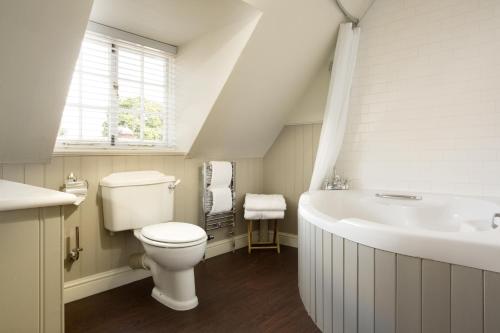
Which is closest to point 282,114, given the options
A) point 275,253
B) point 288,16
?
point 288,16

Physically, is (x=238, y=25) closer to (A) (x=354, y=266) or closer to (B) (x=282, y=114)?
(B) (x=282, y=114)

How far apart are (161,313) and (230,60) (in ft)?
5.72

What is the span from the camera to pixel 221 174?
114 inches

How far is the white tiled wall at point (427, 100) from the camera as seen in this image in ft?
7.28

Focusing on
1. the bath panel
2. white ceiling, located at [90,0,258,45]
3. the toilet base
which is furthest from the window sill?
the bath panel

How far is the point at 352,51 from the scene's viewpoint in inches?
105

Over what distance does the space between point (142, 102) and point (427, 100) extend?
7.35ft

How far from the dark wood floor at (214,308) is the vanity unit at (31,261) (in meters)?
0.64

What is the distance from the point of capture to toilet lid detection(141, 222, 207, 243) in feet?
6.28

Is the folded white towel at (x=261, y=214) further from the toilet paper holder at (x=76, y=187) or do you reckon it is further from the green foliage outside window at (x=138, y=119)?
the toilet paper holder at (x=76, y=187)

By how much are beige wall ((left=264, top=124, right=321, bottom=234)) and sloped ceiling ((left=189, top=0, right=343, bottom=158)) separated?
0.20 metres

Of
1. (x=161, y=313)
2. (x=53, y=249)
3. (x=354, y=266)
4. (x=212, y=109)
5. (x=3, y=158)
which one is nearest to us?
(x=53, y=249)

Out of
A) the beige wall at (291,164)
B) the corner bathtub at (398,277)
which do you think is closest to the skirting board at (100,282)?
the corner bathtub at (398,277)

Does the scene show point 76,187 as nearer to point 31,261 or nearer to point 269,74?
point 31,261
